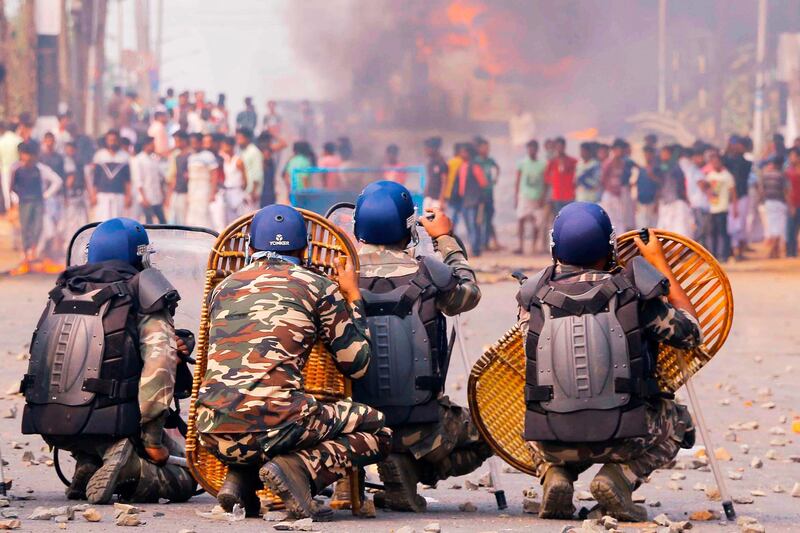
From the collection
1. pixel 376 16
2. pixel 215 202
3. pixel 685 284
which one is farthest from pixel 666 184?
pixel 685 284

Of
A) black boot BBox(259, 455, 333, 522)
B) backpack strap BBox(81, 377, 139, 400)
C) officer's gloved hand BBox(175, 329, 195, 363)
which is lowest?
black boot BBox(259, 455, 333, 522)

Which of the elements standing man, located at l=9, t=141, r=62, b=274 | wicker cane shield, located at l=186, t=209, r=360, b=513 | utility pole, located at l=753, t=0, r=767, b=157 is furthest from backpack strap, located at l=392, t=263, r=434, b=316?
utility pole, located at l=753, t=0, r=767, b=157

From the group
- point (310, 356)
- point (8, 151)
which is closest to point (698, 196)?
point (8, 151)

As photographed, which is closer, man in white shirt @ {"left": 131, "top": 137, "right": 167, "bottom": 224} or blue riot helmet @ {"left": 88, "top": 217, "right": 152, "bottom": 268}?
blue riot helmet @ {"left": 88, "top": 217, "right": 152, "bottom": 268}

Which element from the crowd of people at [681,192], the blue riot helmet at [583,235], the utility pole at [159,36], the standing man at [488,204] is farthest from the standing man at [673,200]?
the blue riot helmet at [583,235]

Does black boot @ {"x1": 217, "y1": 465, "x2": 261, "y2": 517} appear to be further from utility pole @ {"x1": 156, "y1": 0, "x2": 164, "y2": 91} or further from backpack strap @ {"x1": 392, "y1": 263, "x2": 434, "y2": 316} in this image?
utility pole @ {"x1": 156, "y1": 0, "x2": 164, "y2": 91}

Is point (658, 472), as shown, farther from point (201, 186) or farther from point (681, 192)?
point (681, 192)

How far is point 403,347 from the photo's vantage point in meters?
5.89

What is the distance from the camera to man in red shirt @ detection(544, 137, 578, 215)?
25016 millimetres

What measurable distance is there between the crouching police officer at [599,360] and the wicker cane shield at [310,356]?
693 millimetres

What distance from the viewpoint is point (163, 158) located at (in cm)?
2531

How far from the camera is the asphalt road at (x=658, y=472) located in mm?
5508

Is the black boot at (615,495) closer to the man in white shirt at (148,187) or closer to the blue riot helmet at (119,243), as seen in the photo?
the blue riot helmet at (119,243)

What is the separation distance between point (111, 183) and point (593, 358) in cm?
1891
